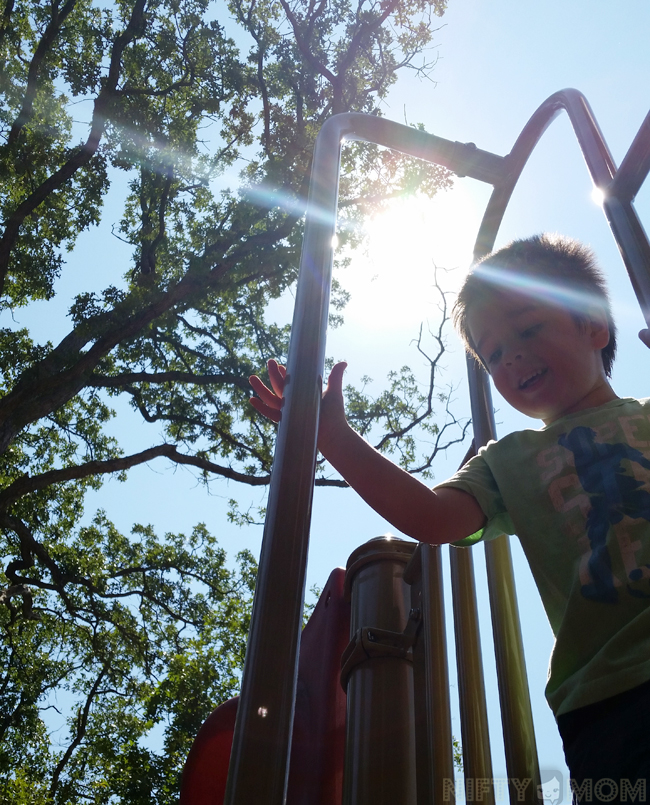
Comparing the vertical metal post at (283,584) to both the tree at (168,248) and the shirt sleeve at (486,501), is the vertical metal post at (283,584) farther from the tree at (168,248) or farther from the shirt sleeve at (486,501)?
the tree at (168,248)

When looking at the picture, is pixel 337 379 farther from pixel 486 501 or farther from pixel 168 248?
pixel 168 248

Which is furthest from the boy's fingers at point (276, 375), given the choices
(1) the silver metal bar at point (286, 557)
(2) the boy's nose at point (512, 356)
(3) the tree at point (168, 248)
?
(3) the tree at point (168, 248)

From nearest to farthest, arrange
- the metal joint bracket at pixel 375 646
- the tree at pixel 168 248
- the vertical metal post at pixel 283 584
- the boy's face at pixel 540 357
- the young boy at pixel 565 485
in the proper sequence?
the vertical metal post at pixel 283 584
the young boy at pixel 565 485
the metal joint bracket at pixel 375 646
the boy's face at pixel 540 357
the tree at pixel 168 248

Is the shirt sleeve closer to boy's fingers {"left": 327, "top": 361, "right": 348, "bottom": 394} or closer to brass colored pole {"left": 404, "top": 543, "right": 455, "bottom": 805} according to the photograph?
brass colored pole {"left": 404, "top": 543, "right": 455, "bottom": 805}

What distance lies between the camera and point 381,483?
0.92 metres

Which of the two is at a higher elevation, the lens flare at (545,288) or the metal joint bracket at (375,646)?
the lens flare at (545,288)

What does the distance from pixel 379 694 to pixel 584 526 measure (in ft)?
1.22

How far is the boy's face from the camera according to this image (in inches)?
43.6

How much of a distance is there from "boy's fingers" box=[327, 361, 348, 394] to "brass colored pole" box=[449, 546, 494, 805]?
35 centimetres

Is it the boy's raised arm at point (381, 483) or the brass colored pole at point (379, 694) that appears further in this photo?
the boy's raised arm at point (381, 483)

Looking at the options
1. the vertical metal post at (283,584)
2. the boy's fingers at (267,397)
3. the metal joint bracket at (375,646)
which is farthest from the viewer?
the boy's fingers at (267,397)

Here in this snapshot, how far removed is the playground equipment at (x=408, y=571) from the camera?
1.45 ft

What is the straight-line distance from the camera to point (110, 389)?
823 centimetres

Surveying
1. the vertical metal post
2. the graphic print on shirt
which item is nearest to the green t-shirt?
the graphic print on shirt
